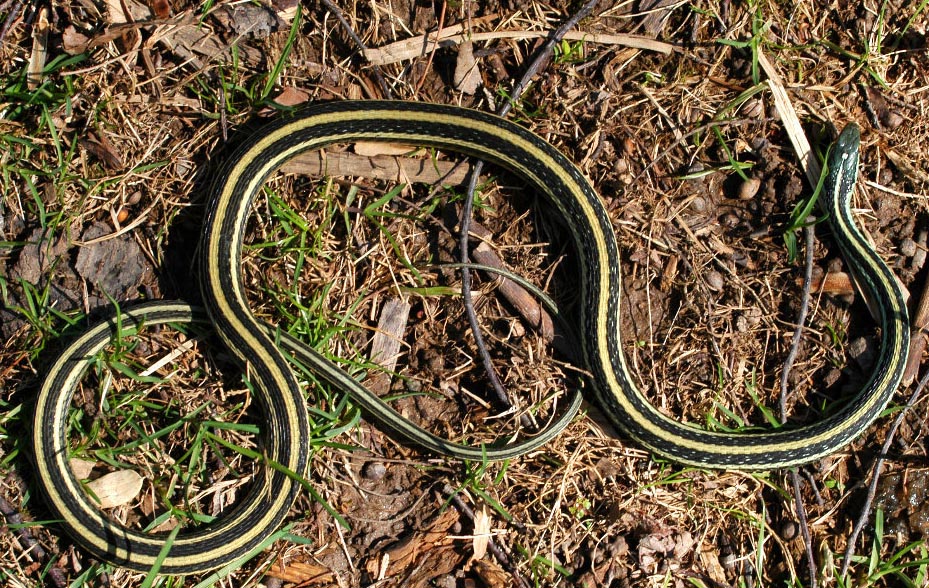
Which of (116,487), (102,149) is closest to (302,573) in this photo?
(116,487)

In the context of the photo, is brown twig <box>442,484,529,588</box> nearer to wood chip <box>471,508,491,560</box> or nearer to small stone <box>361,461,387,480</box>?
wood chip <box>471,508,491,560</box>

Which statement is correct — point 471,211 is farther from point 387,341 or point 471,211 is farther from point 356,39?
point 356,39

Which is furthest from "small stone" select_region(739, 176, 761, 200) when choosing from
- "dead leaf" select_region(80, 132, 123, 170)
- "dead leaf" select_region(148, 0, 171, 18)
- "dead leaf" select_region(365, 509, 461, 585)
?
"dead leaf" select_region(80, 132, 123, 170)

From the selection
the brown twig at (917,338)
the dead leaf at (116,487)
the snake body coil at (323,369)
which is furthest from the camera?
the brown twig at (917,338)

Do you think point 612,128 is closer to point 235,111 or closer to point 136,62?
point 235,111

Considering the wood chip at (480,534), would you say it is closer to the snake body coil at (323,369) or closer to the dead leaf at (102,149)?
the snake body coil at (323,369)

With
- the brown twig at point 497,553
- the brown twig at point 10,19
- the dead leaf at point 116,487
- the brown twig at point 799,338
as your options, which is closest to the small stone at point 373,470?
the brown twig at point 497,553
